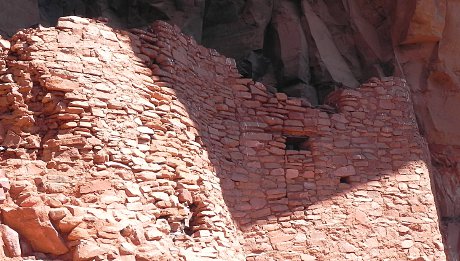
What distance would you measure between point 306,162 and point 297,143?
0.37 metres

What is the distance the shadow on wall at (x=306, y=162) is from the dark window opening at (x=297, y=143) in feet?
0.05

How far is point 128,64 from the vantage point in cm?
717

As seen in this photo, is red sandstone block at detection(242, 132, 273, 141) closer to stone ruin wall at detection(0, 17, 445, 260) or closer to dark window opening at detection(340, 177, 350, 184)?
stone ruin wall at detection(0, 17, 445, 260)

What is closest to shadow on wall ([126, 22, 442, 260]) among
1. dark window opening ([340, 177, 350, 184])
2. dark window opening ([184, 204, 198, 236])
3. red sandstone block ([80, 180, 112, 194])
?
dark window opening ([340, 177, 350, 184])

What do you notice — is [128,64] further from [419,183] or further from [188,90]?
[419,183]

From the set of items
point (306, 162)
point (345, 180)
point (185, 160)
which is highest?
point (306, 162)

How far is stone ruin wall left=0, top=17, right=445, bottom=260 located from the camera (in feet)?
20.3

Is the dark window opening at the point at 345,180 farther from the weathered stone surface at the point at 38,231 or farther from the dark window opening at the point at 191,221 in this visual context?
the weathered stone surface at the point at 38,231

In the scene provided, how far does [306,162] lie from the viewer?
8445mm

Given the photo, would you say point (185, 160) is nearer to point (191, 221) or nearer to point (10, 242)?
point (191, 221)

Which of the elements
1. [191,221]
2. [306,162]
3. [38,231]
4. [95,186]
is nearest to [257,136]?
[306,162]

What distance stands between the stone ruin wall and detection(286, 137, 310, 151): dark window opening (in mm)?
23

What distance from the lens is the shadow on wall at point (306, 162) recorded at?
7.78 metres

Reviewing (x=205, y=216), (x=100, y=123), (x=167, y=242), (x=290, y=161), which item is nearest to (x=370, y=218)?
(x=290, y=161)
